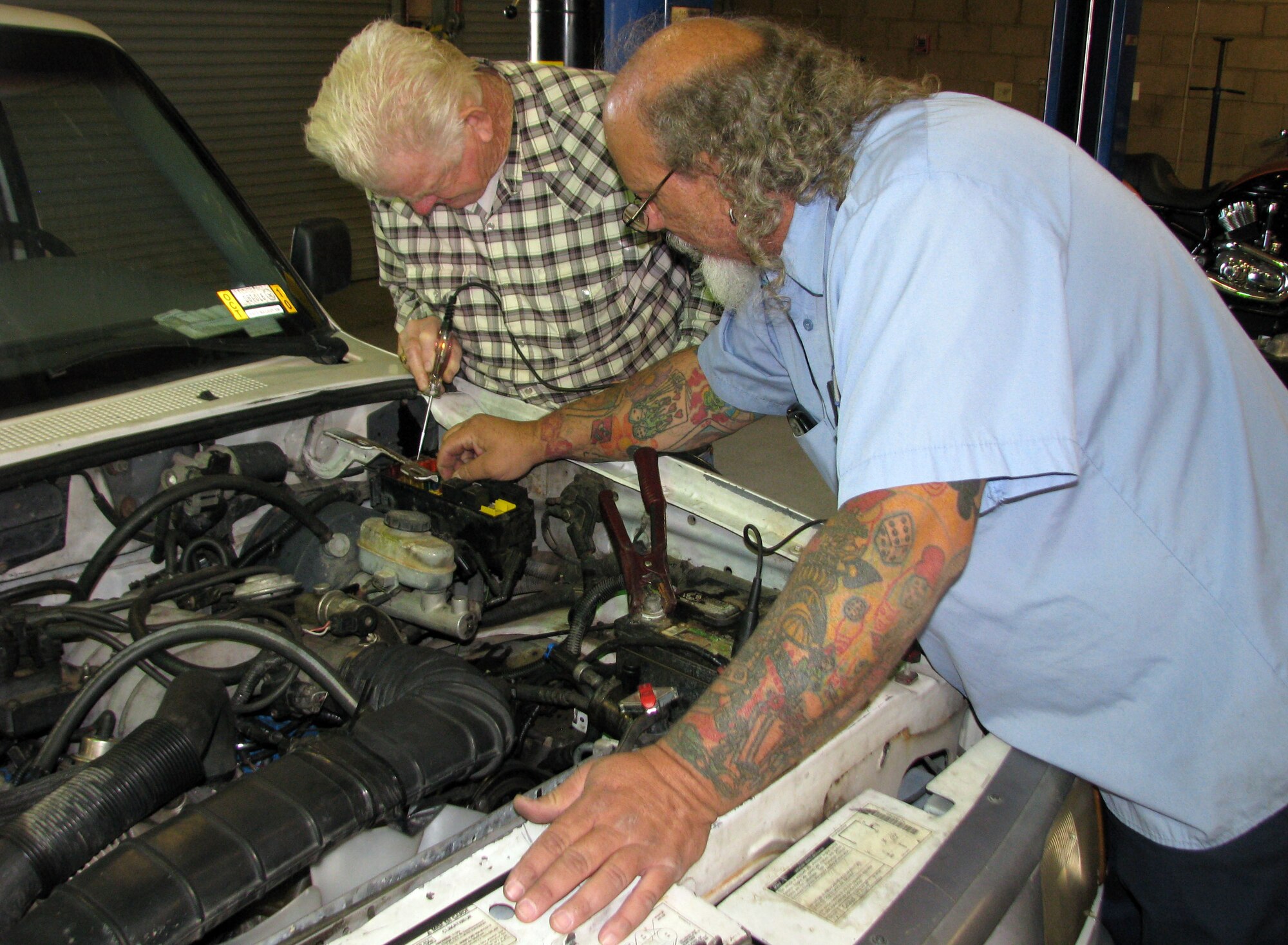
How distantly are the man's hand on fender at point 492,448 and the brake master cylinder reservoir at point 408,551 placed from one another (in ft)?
0.85

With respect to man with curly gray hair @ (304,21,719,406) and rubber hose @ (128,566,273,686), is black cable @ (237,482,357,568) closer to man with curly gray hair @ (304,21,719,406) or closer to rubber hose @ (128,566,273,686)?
rubber hose @ (128,566,273,686)

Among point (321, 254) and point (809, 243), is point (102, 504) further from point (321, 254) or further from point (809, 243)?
point (809, 243)

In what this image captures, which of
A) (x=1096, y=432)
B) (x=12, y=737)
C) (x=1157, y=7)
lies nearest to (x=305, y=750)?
(x=12, y=737)

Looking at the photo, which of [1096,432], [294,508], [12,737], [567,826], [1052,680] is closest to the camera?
[567,826]

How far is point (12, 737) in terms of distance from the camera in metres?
1.56

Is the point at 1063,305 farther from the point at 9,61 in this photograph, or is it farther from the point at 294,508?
the point at 9,61

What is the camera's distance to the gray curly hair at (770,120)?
4.34ft

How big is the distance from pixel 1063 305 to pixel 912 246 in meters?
0.18

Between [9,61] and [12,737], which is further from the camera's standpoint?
[9,61]

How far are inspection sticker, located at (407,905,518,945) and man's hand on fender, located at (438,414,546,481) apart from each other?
1223mm

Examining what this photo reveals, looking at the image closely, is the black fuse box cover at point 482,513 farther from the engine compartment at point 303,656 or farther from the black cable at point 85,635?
the black cable at point 85,635

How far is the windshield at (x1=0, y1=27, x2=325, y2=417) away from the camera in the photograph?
2021 millimetres

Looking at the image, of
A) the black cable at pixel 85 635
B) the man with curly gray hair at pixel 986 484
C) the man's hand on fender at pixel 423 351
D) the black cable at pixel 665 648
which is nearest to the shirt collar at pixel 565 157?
the man's hand on fender at pixel 423 351

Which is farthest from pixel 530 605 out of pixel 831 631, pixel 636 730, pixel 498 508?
pixel 831 631
